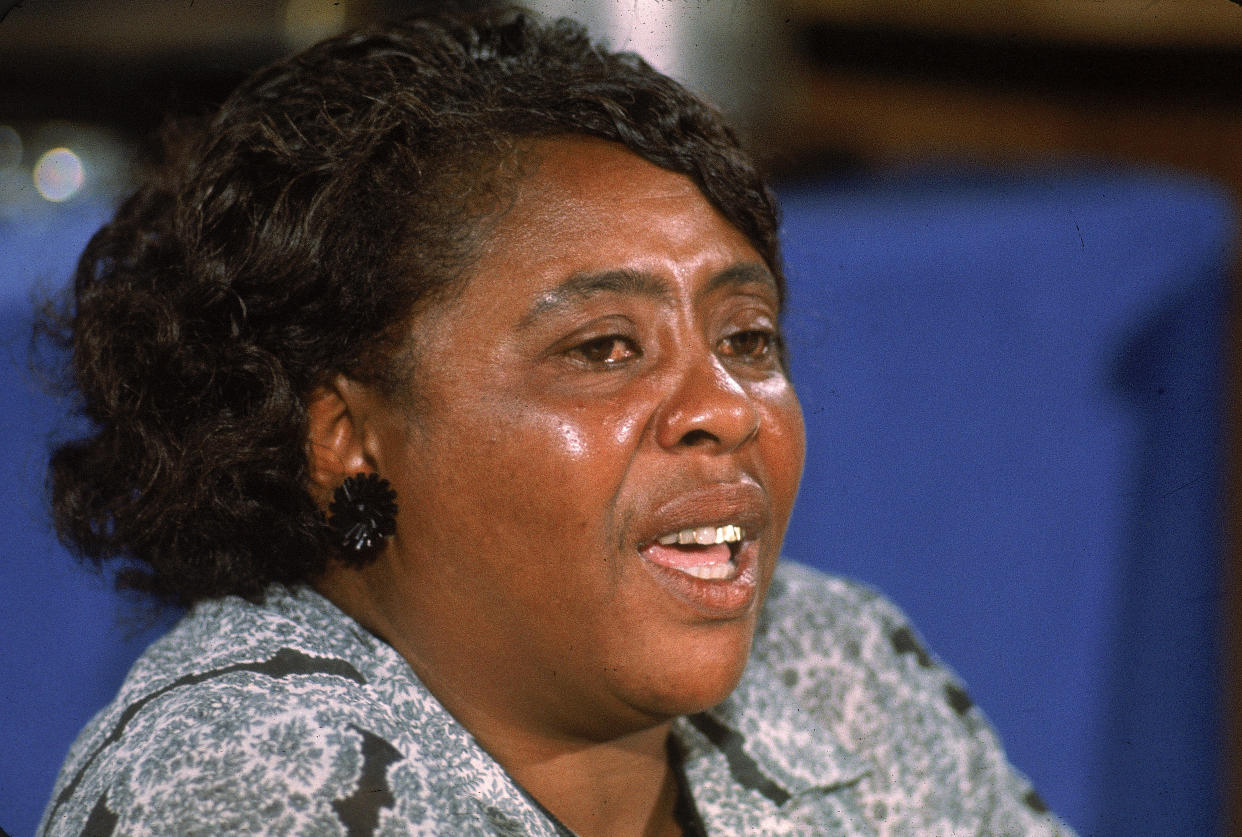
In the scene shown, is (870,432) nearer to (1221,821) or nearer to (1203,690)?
(1203,690)

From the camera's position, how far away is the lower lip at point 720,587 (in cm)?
129

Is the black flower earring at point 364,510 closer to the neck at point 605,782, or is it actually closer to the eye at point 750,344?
the neck at point 605,782

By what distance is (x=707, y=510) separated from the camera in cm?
130

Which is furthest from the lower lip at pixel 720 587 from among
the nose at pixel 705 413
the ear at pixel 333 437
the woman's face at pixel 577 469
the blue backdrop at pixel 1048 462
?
the blue backdrop at pixel 1048 462

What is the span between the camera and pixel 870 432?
252cm

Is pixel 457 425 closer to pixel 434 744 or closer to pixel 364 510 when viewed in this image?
pixel 364 510

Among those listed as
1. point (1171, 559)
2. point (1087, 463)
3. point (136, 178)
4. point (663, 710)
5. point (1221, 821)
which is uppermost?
point (136, 178)

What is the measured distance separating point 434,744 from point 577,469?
1.01ft

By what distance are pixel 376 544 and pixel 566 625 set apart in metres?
0.23

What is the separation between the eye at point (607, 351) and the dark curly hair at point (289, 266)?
15cm

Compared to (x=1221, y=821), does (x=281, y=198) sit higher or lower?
higher

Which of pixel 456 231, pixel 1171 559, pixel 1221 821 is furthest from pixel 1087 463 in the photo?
pixel 456 231

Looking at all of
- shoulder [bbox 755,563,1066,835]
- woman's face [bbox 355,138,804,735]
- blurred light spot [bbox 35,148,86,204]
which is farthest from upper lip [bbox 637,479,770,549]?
blurred light spot [bbox 35,148,86,204]

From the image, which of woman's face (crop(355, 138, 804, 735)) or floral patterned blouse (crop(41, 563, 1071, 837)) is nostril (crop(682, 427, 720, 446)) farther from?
floral patterned blouse (crop(41, 563, 1071, 837))
